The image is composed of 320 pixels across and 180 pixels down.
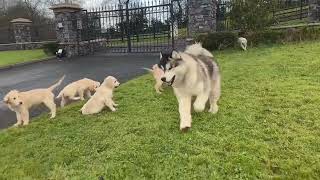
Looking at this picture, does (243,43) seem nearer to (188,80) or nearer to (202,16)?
(202,16)

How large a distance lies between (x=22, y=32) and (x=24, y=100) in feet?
75.3

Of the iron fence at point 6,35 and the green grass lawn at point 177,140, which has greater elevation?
the iron fence at point 6,35

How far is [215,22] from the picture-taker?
15.5 m

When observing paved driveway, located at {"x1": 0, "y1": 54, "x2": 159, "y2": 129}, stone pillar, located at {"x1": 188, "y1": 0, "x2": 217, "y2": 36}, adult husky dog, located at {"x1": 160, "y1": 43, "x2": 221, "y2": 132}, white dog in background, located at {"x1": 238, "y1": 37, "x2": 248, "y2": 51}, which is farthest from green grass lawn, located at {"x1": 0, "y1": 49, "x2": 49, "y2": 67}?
adult husky dog, located at {"x1": 160, "y1": 43, "x2": 221, "y2": 132}

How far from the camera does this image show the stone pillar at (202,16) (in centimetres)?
1533

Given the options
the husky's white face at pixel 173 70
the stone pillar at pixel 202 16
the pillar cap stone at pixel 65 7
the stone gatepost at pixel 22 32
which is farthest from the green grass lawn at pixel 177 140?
the stone gatepost at pixel 22 32

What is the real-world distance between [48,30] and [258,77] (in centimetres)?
2374

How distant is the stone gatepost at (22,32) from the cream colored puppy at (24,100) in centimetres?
2213

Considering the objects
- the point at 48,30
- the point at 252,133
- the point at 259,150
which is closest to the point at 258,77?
the point at 252,133

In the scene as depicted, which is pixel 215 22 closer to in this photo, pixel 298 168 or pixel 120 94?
pixel 120 94

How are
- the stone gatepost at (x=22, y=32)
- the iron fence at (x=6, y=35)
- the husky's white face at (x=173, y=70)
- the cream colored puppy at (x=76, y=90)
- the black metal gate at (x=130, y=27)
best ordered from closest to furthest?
the husky's white face at (x=173, y=70), the cream colored puppy at (x=76, y=90), the black metal gate at (x=130, y=27), the stone gatepost at (x=22, y=32), the iron fence at (x=6, y=35)

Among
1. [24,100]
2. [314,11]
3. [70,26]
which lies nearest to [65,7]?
[70,26]

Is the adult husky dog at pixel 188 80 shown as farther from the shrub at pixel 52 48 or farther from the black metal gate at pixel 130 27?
the shrub at pixel 52 48

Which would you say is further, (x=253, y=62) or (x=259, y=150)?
(x=253, y=62)
